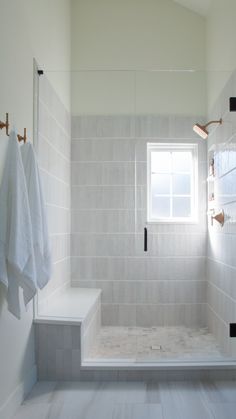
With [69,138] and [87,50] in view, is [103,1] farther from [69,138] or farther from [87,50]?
[69,138]

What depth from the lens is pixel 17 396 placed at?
2.51m

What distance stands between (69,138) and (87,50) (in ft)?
3.29

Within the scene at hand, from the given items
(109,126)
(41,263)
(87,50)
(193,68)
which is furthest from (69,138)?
(41,263)

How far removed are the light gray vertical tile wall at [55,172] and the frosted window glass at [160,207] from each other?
29.3 inches

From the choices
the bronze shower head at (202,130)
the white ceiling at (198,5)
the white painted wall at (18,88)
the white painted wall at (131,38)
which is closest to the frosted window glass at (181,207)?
the bronze shower head at (202,130)

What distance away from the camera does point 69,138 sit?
3986 mm

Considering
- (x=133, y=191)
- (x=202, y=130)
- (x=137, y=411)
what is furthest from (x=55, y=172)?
(x=137, y=411)

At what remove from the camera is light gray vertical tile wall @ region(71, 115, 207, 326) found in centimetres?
378

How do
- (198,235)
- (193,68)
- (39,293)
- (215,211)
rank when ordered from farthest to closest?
(193,68), (198,235), (215,211), (39,293)

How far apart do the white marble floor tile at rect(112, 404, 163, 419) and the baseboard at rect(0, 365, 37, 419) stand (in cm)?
54

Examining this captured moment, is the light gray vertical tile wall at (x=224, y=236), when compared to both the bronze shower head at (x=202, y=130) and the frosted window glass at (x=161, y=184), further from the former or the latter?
the frosted window glass at (x=161, y=184)

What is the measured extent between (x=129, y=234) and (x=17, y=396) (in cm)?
173

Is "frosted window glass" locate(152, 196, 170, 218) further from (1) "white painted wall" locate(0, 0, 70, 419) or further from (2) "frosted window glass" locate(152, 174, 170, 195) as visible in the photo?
(1) "white painted wall" locate(0, 0, 70, 419)

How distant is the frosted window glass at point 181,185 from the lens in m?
3.72
